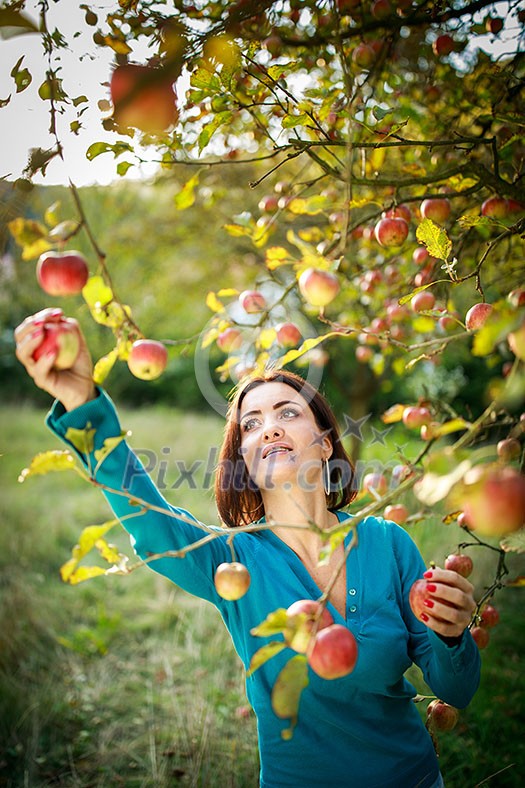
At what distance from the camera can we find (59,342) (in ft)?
3.00

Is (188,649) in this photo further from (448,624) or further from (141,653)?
(448,624)

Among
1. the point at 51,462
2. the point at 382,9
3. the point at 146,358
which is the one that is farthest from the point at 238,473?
the point at 382,9

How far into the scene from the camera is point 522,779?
204 centimetres

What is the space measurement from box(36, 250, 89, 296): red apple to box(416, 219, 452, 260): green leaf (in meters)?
0.61

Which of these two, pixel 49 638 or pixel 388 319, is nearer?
pixel 388 319

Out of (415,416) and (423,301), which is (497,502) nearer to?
(423,301)

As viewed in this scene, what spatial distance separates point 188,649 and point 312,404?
74.6 inches

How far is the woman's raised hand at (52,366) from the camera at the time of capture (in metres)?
0.91

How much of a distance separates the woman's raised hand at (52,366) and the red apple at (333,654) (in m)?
0.56

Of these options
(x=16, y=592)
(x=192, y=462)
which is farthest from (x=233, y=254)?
(x=16, y=592)

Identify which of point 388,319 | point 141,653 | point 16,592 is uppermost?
point 388,319

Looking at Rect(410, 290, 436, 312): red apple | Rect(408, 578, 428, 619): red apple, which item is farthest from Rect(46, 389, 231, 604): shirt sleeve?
Rect(410, 290, 436, 312): red apple

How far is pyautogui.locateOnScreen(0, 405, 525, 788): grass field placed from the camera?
7.12 ft

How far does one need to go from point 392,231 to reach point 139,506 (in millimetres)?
827
